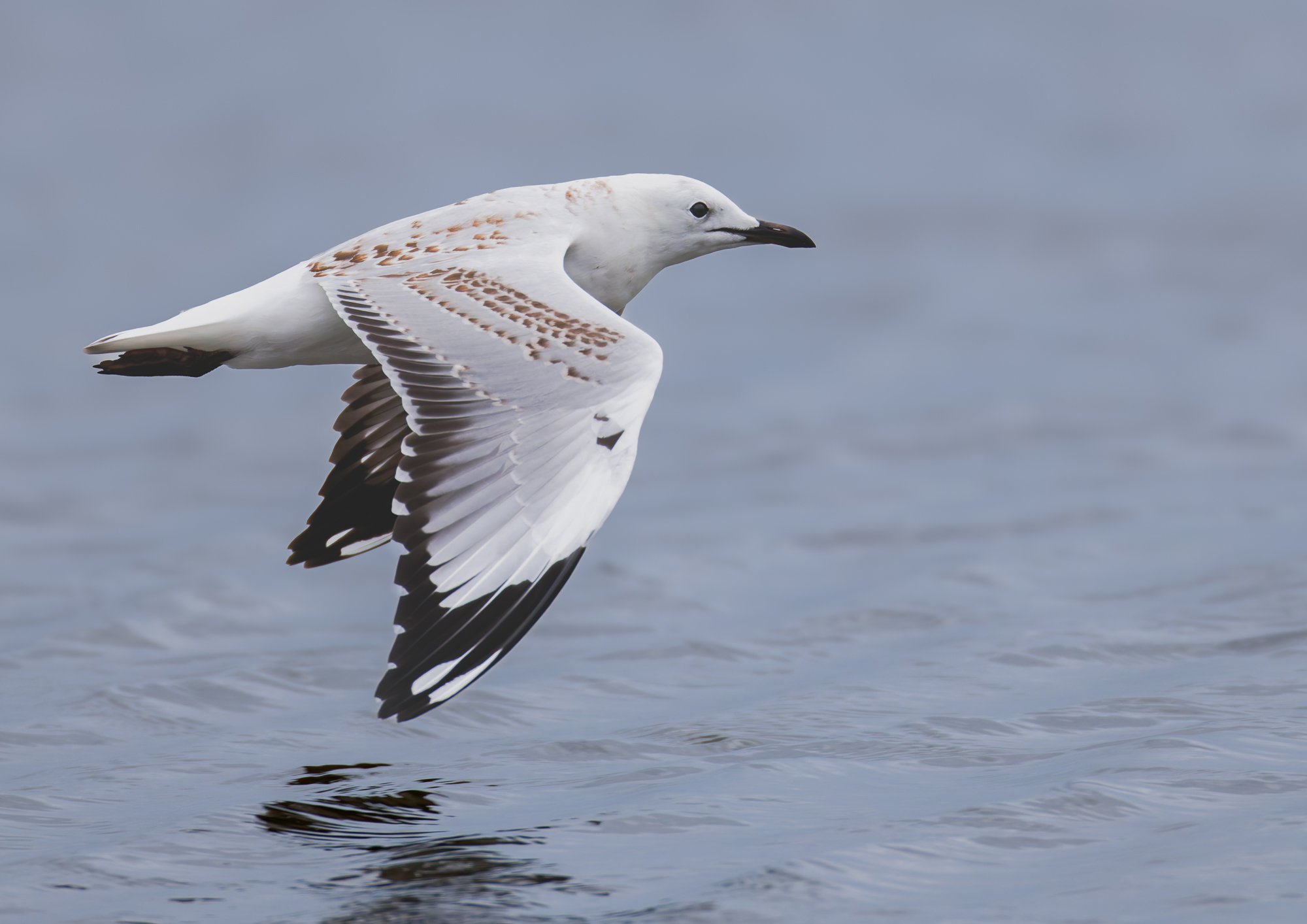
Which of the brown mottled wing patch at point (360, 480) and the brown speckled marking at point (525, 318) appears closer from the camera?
the brown speckled marking at point (525, 318)

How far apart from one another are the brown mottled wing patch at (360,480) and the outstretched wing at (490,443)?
0.80 metres

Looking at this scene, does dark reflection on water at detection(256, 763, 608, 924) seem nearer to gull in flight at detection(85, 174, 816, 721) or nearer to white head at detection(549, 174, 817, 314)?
gull in flight at detection(85, 174, 816, 721)

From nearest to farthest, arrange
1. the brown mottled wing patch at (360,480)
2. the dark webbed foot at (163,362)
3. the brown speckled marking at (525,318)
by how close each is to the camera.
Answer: the brown speckled marking at (525,318)
the dark webbed foot at (163,362)
the brown mottled wing patch at (360,480)

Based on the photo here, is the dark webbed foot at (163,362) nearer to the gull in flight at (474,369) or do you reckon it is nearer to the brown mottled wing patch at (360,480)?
the gull in flight at (474,369)

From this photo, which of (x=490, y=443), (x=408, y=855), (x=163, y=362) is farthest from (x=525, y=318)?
(x=408, y=855)

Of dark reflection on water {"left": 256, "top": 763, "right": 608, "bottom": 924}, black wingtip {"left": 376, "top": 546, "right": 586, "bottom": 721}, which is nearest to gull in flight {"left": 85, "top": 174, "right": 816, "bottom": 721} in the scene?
black wingtip {"left": 376, "top": 546, "right": 586, "bottom": 721}

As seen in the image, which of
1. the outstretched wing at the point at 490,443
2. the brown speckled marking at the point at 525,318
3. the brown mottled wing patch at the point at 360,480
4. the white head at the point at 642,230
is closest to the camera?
the outstretched wing at the point at 490,443

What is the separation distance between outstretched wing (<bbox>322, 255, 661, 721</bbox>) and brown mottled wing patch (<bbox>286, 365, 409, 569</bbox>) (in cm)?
80

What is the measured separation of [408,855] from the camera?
6070 mm

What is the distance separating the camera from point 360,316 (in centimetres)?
670

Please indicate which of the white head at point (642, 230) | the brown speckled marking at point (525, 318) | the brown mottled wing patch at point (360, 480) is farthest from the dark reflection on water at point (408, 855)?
the white head at point (642, 230)

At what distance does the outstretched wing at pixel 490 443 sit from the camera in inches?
228

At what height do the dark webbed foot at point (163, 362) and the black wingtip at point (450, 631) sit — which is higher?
the dark webbed foot at point (163, 362)

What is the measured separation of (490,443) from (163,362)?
1654 millimetres
